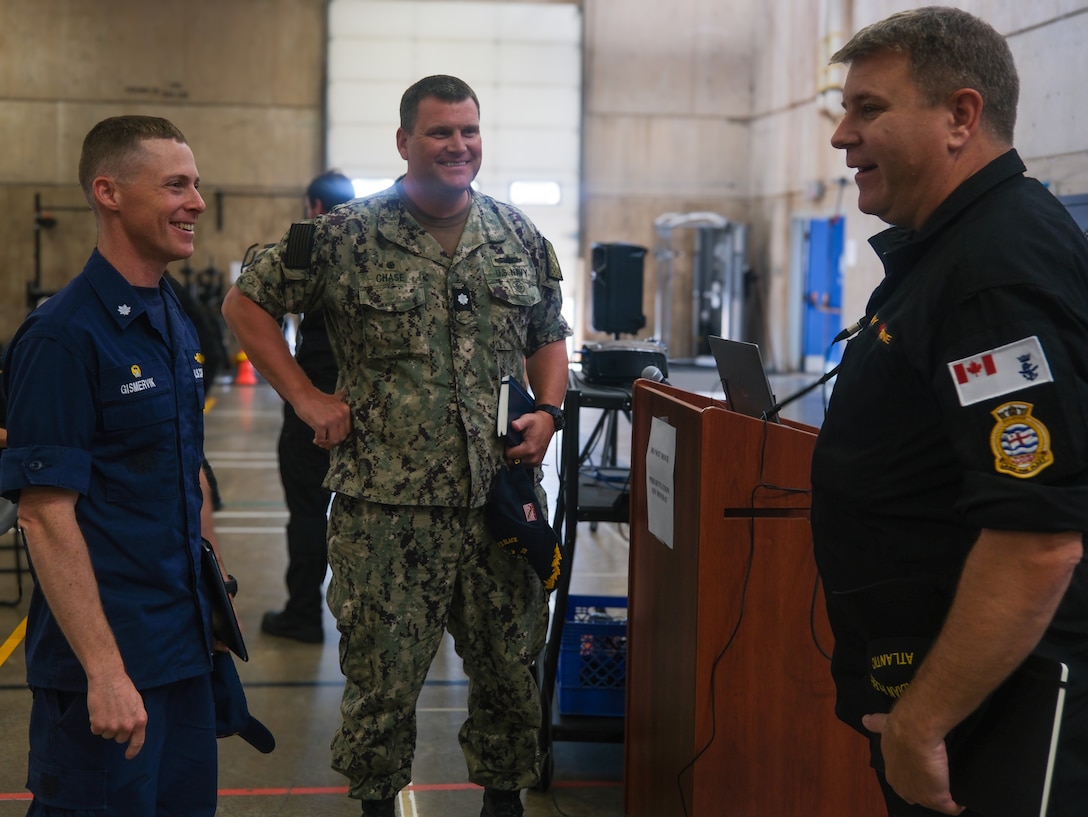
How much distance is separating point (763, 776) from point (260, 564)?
3901 mm

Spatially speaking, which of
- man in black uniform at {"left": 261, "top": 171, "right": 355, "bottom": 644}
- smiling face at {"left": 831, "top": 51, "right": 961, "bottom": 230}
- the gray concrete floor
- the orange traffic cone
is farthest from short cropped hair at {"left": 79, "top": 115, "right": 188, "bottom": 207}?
the orange traffic cone

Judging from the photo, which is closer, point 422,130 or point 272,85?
point 422,130

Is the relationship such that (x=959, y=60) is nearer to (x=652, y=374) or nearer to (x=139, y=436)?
(x=139, y=436)

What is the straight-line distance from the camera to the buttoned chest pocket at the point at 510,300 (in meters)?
2.65

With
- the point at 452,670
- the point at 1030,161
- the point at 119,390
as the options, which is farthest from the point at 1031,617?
the point at 1030,161

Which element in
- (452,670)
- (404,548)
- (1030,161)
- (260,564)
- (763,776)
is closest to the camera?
(763,776)

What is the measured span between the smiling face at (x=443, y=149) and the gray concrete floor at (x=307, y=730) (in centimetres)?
110

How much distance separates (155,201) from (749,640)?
1.44m

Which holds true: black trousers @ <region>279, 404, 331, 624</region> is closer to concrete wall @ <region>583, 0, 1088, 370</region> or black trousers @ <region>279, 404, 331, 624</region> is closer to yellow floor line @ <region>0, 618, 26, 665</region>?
yellow floor line @ <region>0, 618, 26, 665</region>

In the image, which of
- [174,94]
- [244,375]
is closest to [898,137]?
[244,375]

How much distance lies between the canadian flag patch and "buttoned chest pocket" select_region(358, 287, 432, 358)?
60.0 inches

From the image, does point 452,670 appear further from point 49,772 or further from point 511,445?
point 49,772

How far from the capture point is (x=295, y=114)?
1578cm

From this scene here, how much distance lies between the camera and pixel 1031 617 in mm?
1216
